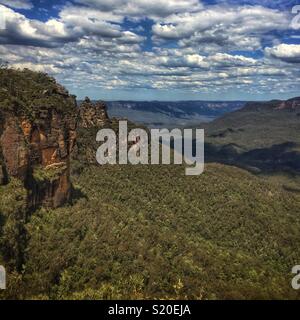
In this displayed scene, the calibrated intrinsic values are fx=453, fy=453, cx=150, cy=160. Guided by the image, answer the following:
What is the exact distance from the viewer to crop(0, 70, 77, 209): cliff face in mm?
50438

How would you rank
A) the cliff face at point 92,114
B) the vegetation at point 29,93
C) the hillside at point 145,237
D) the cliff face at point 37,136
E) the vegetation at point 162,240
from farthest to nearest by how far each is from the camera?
1. the cliff face at point 92,114
2. the vegetation at point 29,93
3. the cliff face at point 37,136
4. the vegetation at point 162,240
5. the hillside at point 145,237

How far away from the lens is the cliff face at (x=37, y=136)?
50438 millimetres

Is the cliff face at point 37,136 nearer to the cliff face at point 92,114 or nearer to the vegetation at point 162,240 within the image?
the vegetation at point 162,240

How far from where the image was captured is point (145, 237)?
58344mm

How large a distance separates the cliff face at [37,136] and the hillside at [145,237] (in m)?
0.78

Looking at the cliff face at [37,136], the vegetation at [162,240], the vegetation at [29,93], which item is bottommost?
the vegetation at [162,240]

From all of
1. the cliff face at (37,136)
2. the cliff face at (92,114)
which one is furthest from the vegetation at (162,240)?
the cliff face at (92,114)

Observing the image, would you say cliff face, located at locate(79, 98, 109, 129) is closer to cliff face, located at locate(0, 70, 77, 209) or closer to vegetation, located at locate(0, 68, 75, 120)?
vegetation, located at locate(0, 68, 75, 120)

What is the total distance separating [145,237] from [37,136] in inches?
742

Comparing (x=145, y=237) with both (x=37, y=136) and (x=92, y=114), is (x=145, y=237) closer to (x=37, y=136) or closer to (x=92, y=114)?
(x=37, y=136)

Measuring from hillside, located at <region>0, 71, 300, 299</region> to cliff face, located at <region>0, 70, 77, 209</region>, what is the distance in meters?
0.78

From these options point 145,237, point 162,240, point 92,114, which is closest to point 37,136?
point 145,237

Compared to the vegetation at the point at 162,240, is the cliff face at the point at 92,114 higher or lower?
higher

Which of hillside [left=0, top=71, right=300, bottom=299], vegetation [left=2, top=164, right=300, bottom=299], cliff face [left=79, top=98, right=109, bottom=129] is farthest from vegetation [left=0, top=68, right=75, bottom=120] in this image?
cliff face [left=79, top=98, right=109, bottom=129]
